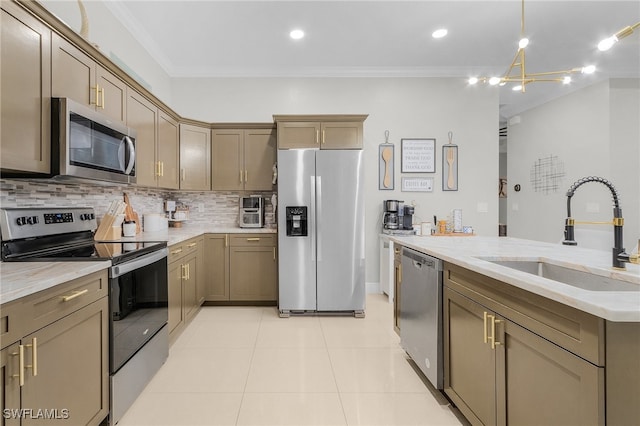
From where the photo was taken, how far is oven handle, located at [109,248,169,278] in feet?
5.33

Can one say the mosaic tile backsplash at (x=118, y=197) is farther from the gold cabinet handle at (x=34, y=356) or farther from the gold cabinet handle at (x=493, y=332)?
the gold cabinet handle at (x=493, y=332)

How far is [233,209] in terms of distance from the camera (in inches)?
166

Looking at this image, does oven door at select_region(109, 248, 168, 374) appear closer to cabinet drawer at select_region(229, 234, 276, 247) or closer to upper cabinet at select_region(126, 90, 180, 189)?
upper cabinet at select_region(126, 90, 180, 189)

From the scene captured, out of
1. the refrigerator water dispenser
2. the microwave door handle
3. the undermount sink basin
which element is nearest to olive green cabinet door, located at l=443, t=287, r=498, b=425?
the undermount sink basin

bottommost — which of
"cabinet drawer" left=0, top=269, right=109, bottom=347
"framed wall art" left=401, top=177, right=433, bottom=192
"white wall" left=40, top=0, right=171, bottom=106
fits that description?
"cabinet drawer" left=0, top=269, right=109, bottom=347

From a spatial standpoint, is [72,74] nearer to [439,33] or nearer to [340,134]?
[340,134]

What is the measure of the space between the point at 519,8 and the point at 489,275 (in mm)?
3003

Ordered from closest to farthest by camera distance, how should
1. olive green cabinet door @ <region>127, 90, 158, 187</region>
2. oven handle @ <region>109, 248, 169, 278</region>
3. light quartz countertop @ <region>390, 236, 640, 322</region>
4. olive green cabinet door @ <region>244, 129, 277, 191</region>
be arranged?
light quartz countertop @ <region>390, 236, 640, 322</region> → oven handle @ <region>109, 248, 169, 278</region> → olive green cabinet door @ <region>127, 90, 158, 187</region> → olive green cabinet door @ <region>244, 129, 277, 191</region>

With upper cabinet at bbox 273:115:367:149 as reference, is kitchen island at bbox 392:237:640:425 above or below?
below

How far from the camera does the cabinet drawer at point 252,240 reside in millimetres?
3649

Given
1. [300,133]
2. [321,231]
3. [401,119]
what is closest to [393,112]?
[401,119]

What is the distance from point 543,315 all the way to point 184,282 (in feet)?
9.12

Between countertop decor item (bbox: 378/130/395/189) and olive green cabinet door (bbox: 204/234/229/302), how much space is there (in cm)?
218

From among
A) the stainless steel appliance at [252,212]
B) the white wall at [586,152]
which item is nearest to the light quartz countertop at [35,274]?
the stainless steel appliance at [252,212]
